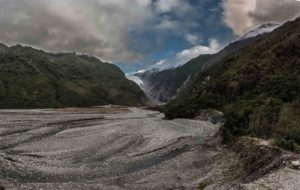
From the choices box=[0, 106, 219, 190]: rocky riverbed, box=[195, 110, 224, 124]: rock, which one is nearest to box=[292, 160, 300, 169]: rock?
box=[0, 106, 219, 190]: rocky riverbed

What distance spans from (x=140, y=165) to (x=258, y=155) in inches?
835

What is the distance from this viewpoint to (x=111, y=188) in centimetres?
6400

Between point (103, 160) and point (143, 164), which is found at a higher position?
point (103, 160)

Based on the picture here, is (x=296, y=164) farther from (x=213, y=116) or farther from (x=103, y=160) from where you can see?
(x=213, y=116)

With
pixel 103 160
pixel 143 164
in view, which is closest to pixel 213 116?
pixel 103 160

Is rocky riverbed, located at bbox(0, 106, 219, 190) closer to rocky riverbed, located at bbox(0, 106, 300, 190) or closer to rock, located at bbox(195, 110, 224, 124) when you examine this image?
rocky riverbed, located at bbox(0, 106, 300, 190)

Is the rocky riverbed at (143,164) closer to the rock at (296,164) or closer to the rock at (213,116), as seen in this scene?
the rock at (296,164)

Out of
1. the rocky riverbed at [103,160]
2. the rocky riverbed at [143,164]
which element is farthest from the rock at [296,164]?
the rocky riverbed at [103,160]

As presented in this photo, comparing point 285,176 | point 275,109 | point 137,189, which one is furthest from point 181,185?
point 275,109

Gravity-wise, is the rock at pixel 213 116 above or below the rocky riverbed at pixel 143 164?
above

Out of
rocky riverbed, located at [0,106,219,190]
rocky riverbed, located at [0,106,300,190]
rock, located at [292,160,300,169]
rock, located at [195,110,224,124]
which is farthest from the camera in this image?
rock, located at [195,110,224,124]

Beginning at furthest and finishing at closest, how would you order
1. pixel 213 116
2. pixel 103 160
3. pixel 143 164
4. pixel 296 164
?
pixel 213 116 → pixel 103 160 → pixel 143 164 → pixel 296 164

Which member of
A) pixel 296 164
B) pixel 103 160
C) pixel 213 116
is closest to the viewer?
pixel 296 164

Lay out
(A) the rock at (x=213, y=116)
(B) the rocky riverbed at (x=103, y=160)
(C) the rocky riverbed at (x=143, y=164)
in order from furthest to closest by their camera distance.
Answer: (A) the rock at (x=213, y=116)
(B) the rocky riverbed at (x=103, y=160)
(C) the rocky riverbed at (x=143, y=164)
